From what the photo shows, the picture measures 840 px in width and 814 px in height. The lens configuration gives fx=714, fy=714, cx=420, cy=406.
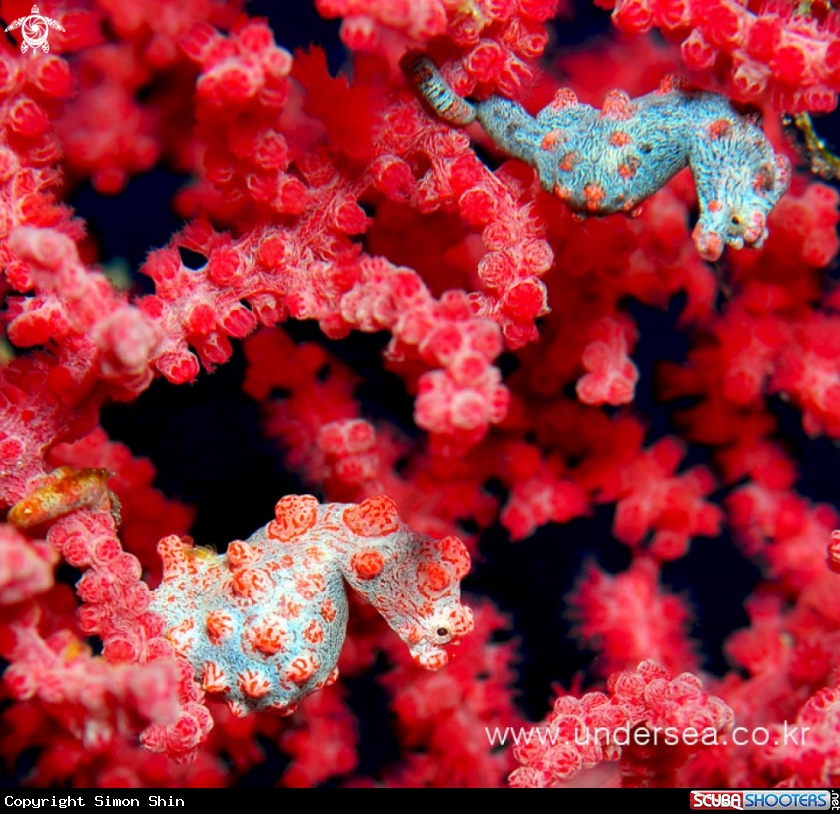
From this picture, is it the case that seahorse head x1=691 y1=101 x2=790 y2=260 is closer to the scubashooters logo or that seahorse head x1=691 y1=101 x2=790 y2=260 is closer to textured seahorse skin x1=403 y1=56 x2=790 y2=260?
textured seahorse skin x1=403 y1=56 x2=790 y2=260

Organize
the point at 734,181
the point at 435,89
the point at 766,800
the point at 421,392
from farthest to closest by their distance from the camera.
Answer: the point at 766,800 → the point at 435,89 → the point at 734,181 → the point at 421,392

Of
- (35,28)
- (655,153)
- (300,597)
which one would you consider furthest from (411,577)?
(35,28)

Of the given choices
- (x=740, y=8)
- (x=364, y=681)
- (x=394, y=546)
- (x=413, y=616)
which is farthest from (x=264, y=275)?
(x=364, y=681)

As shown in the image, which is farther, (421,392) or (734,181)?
(734,181)

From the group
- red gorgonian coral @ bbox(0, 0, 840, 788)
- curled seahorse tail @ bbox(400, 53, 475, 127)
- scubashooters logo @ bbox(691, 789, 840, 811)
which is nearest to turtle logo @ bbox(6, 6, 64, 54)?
red gorgonian coral @ bbox(0, 0, 840, 788)

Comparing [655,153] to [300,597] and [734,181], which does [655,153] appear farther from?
[300,597]

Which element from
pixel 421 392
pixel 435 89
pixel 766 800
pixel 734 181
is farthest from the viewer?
pixel 766 800

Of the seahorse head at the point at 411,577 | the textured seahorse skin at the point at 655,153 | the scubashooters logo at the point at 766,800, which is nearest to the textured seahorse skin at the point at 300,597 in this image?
the seahorse head at the point at 411,577
